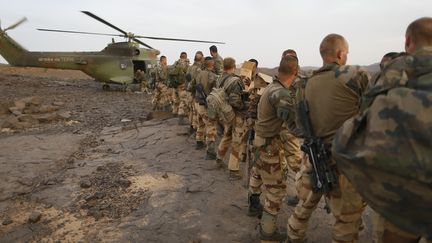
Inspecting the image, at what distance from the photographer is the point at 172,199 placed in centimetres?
456

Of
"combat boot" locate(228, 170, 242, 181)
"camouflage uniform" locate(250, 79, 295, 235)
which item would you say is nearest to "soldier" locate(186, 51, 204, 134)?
"combat boot" locate(228, 170, 242, 181)

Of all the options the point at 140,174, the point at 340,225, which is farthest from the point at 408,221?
the point at 140,174

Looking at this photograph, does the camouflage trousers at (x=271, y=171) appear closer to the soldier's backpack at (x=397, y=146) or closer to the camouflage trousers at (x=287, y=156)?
the camouflage trousers at (x=287, y=156)

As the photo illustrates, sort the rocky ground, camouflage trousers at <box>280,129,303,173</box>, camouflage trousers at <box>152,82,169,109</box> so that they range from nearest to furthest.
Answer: camouflage trousers at <box>280,129,303,173</box> → the rocky ground → camouflage trousers at <box>152,82,169,109</box>

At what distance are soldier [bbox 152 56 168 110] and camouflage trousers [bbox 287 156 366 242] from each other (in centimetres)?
784

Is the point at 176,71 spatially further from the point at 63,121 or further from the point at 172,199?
the point at 172,199

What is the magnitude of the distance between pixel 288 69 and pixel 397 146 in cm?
180

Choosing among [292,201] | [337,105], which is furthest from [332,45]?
[292,201]

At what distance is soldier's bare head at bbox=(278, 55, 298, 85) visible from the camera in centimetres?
337

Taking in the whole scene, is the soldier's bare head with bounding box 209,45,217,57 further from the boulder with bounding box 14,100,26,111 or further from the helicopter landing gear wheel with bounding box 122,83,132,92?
the helicopter landing gear wheel with bounding box 122,83,132,92

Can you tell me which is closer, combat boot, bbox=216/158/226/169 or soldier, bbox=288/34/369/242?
soldier, bbox=288/34/369/242

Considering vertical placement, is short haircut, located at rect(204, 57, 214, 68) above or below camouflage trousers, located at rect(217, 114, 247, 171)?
above

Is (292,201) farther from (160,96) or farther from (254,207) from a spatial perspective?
(160,96)

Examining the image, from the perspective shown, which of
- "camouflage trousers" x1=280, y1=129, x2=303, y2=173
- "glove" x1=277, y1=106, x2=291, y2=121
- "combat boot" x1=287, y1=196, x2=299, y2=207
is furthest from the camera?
"combat boot" x1=287, y1=196, x2=299, y2=207
